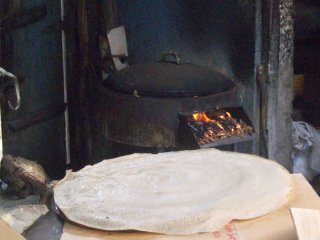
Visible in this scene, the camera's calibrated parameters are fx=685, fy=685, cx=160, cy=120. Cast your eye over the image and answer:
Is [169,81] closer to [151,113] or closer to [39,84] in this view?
[151,113]

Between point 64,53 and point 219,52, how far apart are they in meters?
1.28

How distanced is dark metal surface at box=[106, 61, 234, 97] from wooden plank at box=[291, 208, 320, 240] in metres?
2.19

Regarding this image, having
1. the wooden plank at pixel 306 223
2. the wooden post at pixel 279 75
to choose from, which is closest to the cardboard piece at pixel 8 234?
the wooden plank at pixel 306 223

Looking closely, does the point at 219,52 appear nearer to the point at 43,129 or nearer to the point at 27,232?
the point at 43,129

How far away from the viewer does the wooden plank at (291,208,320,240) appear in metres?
2.30

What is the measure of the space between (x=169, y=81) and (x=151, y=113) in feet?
0.87

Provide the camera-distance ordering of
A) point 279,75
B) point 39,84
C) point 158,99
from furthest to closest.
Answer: point 39,84, point 279,75, point 158,99

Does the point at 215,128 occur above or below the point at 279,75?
below

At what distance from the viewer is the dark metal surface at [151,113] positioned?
4.48 m

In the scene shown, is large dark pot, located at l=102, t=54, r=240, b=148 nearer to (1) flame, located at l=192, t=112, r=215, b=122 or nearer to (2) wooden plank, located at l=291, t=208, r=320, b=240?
(1) flame, located at l=192, t=112, r=215, b=122

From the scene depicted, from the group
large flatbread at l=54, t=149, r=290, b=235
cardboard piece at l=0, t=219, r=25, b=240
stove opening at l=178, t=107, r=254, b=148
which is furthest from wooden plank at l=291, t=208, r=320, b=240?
stove opening at l=178, t=107, r=254, b=148

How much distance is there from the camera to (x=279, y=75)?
5004mm

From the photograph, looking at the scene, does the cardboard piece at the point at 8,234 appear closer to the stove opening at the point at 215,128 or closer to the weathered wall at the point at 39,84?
the stove opening at the point at 215,128

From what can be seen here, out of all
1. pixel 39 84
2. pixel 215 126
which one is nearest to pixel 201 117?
pixel 215 126
